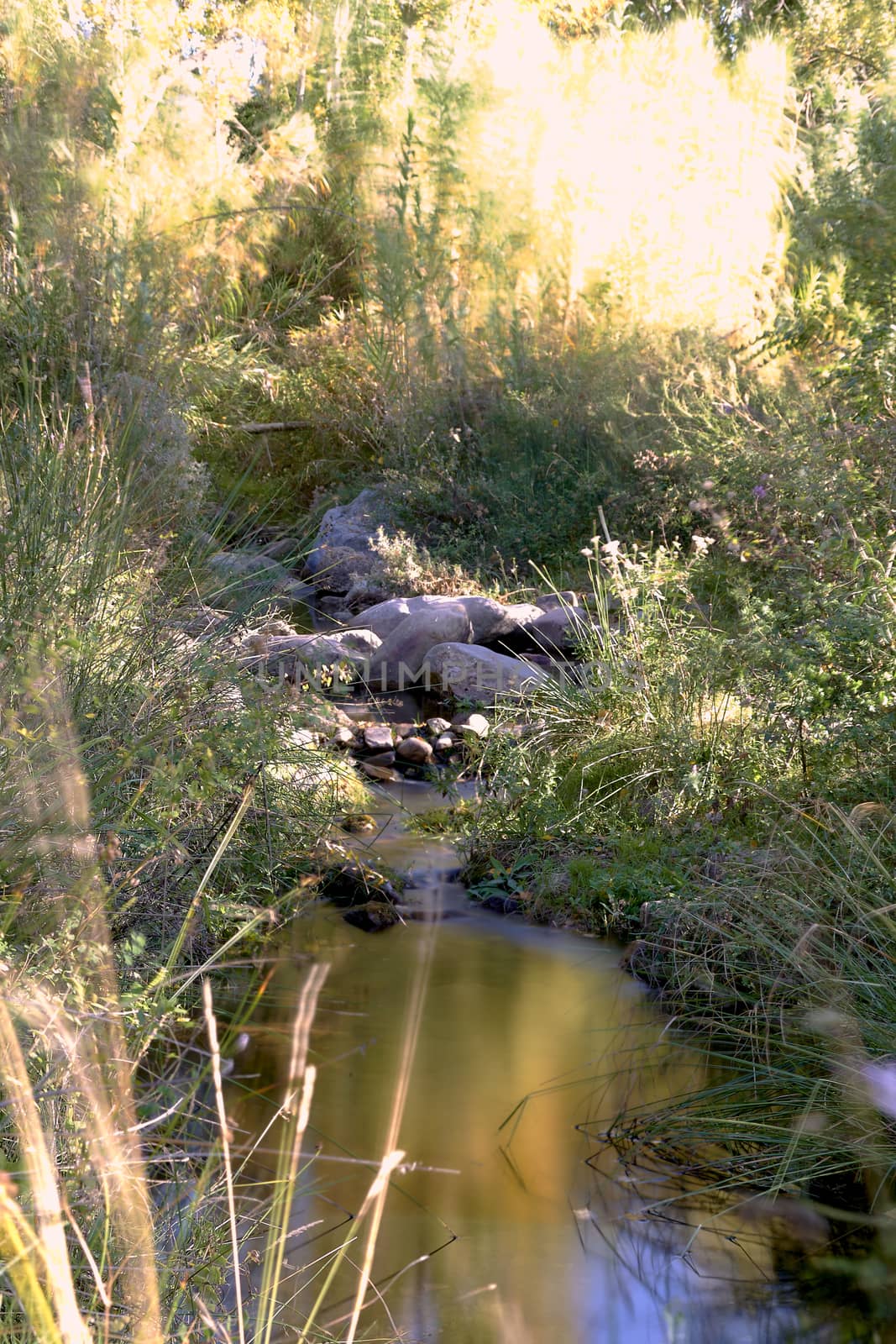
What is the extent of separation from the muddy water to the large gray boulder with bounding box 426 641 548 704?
2.09 metres

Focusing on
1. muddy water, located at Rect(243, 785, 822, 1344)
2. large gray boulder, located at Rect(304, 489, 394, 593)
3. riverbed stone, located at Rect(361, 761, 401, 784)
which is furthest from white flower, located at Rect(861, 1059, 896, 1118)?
large gray boulder, located at Rect(304, 489, 394, 593)

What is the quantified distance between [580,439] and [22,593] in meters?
6.15

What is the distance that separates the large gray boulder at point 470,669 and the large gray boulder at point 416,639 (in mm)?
185

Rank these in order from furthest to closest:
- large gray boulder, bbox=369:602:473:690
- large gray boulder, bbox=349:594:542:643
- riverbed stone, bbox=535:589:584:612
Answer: riverbed stone, bbox=535:589:584:612, large gray boulder, bbox=349:594:542:643, large gray boulder, bbox=369:602:473:690

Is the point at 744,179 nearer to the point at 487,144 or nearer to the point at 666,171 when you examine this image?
the point at 666,171

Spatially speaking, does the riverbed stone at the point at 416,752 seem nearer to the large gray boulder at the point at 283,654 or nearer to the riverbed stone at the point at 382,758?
the riverbed stone at the point at 382,758

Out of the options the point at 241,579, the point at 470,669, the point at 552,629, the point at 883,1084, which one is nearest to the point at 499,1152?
the point at 883,1084

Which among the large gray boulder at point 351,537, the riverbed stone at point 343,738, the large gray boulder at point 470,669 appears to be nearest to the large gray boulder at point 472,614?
the large gray boulder at point 470,669

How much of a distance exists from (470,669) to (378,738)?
2.46ft

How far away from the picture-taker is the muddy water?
234 cm

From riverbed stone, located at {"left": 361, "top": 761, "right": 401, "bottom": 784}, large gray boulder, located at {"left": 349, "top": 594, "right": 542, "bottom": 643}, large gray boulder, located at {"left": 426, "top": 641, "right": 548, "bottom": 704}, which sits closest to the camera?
riverbed stone, located at {"left": 361, "top": 761, "right": 401, "bottom": 784}

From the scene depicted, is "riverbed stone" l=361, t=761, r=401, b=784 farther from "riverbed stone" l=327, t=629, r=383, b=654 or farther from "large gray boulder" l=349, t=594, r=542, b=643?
"large gray boulder" l=349, t=594, r=542, b=643

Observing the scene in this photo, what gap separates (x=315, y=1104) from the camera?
3.09m

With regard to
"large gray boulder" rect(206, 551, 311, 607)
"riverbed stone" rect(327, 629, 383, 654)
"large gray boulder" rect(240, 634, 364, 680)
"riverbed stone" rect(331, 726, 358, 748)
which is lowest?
"riverbed stone" rect(331, 726, 358, 748)
